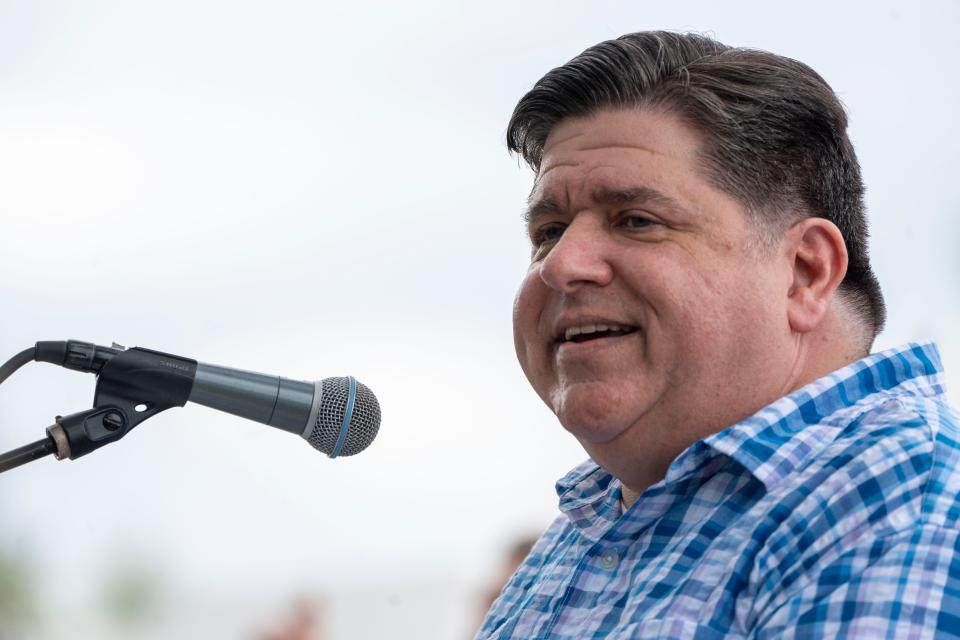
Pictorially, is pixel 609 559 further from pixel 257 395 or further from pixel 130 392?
pixel 130 392

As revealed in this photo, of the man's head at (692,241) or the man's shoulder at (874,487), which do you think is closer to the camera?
the man's shoulder at (874,487)

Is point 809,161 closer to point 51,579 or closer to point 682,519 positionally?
point 682,519

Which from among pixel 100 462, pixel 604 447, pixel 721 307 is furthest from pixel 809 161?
pixel 100 462

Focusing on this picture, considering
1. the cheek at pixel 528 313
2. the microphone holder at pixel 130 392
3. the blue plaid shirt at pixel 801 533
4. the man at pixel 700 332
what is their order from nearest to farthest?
1. the blue plaid shirt at pixel 801 533
2. the man at pixel 700 332
3. the microphone holder at pixel 130 392
4. the cheek at pixel 528 313

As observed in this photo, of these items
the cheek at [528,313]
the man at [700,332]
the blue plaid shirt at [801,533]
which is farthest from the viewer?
the cheek at [528,313]

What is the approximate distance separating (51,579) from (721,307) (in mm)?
2205

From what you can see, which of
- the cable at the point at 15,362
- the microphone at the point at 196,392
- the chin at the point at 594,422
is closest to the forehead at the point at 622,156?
the chin at the point at 594,422

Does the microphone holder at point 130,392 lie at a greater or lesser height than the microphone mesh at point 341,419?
greater

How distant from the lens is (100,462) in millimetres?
2746

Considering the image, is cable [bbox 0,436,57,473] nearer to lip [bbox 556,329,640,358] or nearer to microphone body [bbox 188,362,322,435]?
microphone body [bbox 188,362,322,435]

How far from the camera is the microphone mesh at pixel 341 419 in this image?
126cm

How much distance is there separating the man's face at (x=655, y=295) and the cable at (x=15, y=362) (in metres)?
0.61

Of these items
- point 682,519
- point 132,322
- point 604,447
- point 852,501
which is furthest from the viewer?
point 132,322

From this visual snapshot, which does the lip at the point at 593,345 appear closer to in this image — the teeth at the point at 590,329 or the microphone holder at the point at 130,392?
the teeth at the point at 590,329
